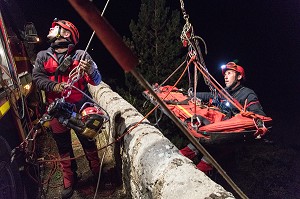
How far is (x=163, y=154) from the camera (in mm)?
2322

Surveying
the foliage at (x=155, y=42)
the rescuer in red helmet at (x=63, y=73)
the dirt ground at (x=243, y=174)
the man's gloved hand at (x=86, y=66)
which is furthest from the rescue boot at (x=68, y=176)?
the foliage at (x=155, y=42)

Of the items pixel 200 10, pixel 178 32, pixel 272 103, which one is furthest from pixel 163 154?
pixel 200 10

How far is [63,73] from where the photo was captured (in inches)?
131

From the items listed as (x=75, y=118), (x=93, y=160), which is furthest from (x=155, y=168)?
(x=93, y=160)

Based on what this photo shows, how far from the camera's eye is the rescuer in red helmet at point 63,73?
3213mm

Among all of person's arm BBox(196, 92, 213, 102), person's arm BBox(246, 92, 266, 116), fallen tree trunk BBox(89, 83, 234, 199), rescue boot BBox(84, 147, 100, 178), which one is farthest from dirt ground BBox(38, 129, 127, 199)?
person's arm BBox(196, 92, 213, 102)

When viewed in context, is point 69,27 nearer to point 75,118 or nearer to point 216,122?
point 75,118

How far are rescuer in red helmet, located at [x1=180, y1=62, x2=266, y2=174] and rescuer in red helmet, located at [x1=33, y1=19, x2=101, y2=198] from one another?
1974 mm

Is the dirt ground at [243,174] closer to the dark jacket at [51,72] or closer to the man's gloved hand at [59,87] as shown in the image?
the man's gloved hand at [59,87]

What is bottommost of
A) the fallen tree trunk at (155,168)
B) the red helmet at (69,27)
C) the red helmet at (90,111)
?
the fallen tree trunk at (155,168)

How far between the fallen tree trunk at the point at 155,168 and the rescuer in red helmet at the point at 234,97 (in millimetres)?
1608

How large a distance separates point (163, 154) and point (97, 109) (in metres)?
1.28

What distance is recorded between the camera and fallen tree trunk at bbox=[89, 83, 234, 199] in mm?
1771

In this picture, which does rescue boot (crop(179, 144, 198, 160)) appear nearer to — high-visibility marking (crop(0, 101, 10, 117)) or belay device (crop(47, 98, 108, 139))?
belay device (crop(47, 98, 108, 139))
